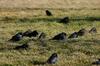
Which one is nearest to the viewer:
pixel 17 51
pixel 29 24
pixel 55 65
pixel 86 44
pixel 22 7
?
pixel 55 65

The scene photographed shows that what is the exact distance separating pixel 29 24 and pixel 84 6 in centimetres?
1993

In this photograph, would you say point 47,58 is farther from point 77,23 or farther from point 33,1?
point 33,1

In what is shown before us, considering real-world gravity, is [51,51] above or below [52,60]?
below

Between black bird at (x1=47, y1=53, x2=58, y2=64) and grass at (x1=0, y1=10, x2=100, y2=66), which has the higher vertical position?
black bird at (x1=47, y1=53, x2=58, y2=64)

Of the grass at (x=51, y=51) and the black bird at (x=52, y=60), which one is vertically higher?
the black bird at (x=52, y=60)

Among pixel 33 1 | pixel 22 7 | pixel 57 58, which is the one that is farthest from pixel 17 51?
pixel 33 1

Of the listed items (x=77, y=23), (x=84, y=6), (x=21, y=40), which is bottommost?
(x=84, y=6)

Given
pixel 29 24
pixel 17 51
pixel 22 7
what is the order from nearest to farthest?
pixel 17 51 < pixel 29 24 < pixel 22 7

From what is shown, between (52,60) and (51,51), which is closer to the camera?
(52,60)

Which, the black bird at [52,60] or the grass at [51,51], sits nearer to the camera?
the black bird at [52,60]

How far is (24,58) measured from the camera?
18469 millimetres

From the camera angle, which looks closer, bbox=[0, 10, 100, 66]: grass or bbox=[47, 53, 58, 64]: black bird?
bbox=[47, 53, 58, 64]: black bird

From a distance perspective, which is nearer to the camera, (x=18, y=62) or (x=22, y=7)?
(x=18, y=62)

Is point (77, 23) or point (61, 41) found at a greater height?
point (61, 41)
